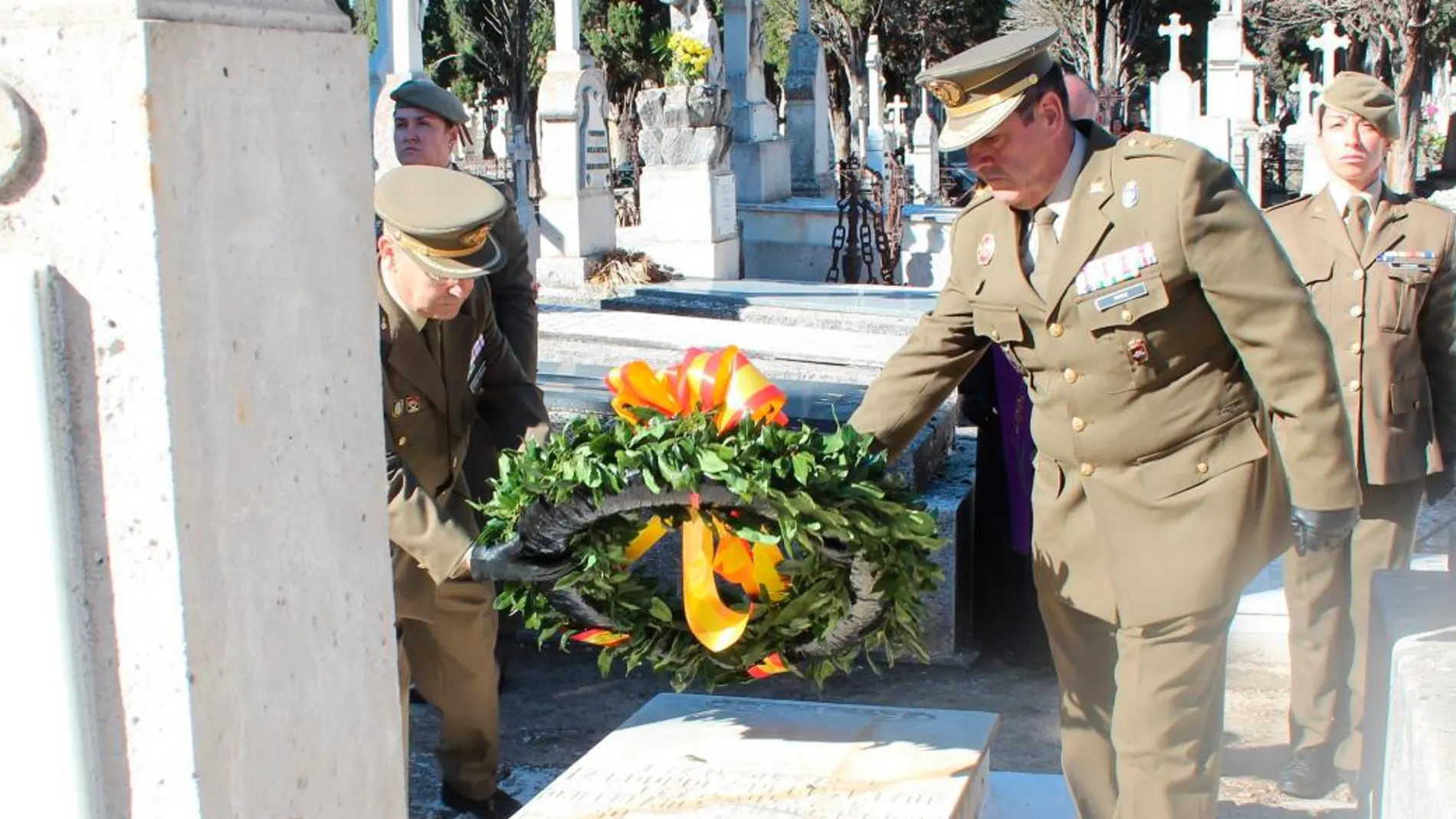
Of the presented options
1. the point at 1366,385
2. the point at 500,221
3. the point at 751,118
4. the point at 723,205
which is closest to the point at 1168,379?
the point at 1366,385

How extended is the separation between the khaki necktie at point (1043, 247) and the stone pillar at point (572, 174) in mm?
10841

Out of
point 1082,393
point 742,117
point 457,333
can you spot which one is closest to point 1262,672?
point 1082,393

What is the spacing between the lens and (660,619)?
11.1 ft

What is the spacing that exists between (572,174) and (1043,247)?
37.4ft

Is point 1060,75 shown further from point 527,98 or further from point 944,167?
point 527,98

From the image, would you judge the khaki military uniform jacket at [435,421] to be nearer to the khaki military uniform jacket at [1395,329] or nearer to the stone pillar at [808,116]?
the khaki military uniform jacket at [1395,329]

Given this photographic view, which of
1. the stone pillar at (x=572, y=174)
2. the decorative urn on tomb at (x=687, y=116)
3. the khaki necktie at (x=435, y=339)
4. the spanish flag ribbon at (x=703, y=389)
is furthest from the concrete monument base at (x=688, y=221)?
the spanish flag ribbon at (x=703, y=389)

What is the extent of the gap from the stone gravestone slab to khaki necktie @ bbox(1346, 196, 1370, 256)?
175cm

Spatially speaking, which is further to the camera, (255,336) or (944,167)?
(944,167)

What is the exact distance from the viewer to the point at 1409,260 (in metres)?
4.47

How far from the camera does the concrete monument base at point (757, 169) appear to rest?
61.0 feet

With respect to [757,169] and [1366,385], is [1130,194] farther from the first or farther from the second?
[757,169]

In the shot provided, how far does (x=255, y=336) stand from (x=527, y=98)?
144 feet

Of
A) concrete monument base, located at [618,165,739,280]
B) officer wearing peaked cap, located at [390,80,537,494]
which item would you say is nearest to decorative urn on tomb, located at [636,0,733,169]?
concrete monument base, located at [618,165,739,280]
